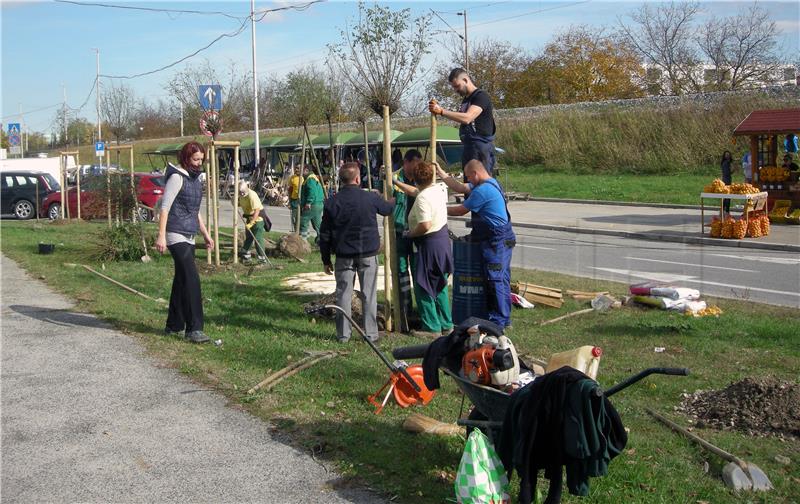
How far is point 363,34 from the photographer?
16.4 meters

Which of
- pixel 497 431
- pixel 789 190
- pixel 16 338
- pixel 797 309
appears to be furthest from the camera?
pixel 789 190

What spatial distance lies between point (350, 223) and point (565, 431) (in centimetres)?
492

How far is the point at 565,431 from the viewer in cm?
406

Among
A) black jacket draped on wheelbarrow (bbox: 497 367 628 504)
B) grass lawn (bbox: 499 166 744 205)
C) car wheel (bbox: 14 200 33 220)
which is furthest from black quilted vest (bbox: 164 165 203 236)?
car wheel (bbox: 14 200 33 220)

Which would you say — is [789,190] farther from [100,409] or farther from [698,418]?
[100,409]

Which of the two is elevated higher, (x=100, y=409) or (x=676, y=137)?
→ (x=676, y=137)

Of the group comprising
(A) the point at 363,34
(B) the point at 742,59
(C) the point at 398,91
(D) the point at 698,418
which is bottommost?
(D) the point at 698,418

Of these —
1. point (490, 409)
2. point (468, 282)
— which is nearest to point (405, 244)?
point (468, 282)

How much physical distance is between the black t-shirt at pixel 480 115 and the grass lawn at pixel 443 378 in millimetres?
2198

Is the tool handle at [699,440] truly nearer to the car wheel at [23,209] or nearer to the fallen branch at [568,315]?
the fallen branch at [568,315]

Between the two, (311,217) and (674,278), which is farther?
(311,217)

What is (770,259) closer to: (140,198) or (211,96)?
(211,96)

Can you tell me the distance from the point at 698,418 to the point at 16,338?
6.84 m

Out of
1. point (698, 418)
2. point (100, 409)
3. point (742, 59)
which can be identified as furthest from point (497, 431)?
point (742, 59)
